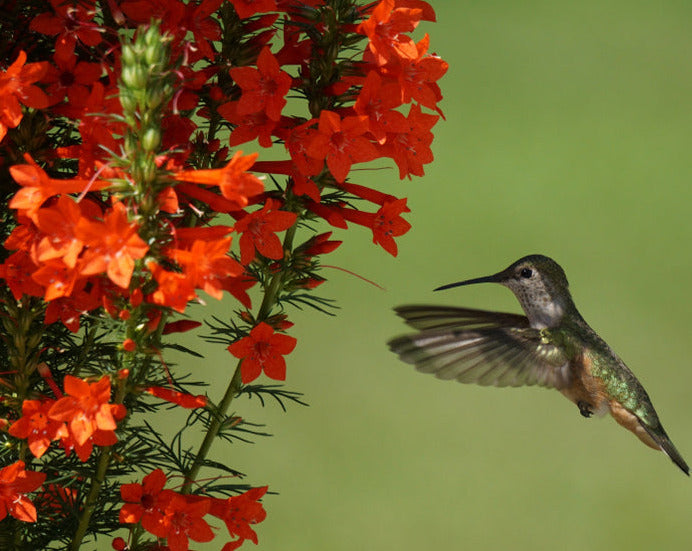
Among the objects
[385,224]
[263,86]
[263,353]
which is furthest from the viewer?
[385,224]

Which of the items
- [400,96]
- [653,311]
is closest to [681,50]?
[653,311]

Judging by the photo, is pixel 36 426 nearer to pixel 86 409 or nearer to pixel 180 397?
pixel 86 409

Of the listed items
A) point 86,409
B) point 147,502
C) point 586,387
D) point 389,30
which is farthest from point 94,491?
point 586,387

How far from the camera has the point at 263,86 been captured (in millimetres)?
1352

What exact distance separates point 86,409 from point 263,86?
19.5 inches

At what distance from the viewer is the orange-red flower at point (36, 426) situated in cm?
129

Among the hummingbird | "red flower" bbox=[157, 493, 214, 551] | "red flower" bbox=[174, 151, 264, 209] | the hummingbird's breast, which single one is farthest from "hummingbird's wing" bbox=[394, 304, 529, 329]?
"red flower" bbox=[174, 151, 264, 209]

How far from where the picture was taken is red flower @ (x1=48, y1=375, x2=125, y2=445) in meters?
1.23

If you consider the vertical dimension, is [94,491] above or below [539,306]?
below

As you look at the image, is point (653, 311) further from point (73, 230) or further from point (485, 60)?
point (73, 230)

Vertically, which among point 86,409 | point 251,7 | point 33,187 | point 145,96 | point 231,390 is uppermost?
point 251,7

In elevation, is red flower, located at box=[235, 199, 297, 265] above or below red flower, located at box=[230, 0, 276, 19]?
below

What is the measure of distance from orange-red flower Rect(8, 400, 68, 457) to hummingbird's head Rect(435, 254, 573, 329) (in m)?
1.13

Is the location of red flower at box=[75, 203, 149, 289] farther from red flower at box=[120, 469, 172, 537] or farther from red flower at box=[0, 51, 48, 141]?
red flower at box=[120, 469, 172, 537]
